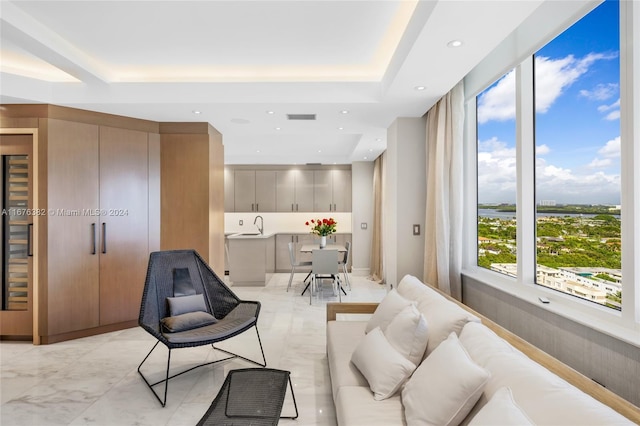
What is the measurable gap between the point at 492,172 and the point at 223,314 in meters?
2.85

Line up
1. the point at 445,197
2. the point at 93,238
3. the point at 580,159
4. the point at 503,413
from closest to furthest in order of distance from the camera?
the point at 503,413 → the point at 580,159 → the point at 445,197 → the point at 93,238

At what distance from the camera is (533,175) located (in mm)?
2402

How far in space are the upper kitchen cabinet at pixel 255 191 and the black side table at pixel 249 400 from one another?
578cm

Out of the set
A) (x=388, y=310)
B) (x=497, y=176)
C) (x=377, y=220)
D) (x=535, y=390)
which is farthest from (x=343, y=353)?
(x=377, y=220)

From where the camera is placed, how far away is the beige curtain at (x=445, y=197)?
3.12m

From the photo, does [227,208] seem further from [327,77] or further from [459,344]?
[459,344]

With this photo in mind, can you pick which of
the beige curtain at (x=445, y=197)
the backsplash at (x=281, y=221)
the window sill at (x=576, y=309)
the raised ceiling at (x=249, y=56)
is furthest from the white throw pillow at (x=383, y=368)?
the backsplash at (x=281, y=221)

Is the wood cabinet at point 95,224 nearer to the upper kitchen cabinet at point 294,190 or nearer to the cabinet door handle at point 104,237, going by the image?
the cabinet door handle at point 104,237

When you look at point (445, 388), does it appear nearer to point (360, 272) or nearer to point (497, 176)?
point (497, 176)

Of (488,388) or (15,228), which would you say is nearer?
(488,388)

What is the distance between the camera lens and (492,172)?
294 cm

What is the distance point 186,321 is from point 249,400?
1.17 m

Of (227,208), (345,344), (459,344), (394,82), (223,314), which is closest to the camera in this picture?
(459,344)

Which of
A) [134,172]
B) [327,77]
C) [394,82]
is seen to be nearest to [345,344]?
[394,82]
